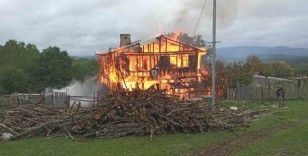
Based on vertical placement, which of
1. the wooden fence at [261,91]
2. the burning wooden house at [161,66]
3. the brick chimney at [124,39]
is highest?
the brick chimney at [124,39]

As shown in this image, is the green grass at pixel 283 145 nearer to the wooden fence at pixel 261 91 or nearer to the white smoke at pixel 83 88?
the wooden fence at pixel 261 91

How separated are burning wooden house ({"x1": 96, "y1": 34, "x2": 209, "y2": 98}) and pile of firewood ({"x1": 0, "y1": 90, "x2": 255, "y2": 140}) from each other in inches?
808

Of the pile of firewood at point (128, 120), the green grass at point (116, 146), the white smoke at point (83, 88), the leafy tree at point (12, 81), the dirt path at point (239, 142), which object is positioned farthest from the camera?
the leafy tree at point (12, 81)

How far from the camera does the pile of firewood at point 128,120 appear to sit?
2255 centimetres

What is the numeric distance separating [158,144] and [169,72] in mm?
25795

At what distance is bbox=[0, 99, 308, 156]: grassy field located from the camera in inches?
741

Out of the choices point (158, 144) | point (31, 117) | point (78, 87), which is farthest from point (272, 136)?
point (78, 87)

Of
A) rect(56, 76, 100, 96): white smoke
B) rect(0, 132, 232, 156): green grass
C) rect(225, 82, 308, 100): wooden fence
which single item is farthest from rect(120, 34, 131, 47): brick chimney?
rect(0, 132, 232, 156): green grass

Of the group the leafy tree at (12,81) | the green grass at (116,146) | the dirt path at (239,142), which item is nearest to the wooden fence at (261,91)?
the dirt path at (239,142)

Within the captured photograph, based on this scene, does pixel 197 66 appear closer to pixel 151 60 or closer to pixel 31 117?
pixel 151 60

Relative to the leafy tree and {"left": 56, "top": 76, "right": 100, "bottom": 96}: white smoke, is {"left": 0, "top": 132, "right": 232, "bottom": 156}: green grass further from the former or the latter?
the leafy tree

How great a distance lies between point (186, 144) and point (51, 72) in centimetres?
5448

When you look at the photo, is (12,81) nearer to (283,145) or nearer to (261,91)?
(261,91)

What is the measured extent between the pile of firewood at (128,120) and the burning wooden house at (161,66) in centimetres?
2053
